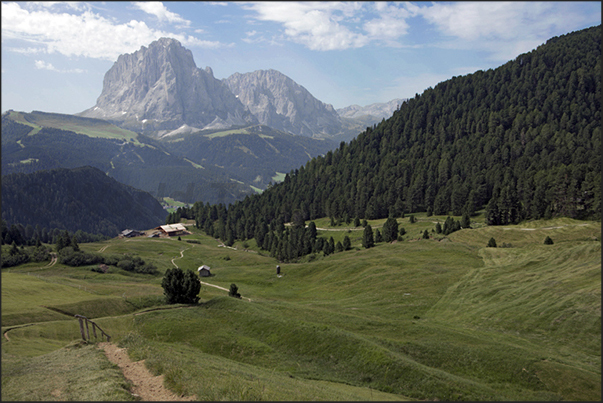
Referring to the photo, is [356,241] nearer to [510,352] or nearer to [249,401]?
[510,352]

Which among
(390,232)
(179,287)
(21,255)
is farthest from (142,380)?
(390,232)

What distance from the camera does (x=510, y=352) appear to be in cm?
4341

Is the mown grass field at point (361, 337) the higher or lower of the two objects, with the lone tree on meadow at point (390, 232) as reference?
lower

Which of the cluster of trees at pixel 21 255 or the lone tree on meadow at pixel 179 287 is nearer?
the lone tree on meadow at pixel 179 287

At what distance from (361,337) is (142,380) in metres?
28.6

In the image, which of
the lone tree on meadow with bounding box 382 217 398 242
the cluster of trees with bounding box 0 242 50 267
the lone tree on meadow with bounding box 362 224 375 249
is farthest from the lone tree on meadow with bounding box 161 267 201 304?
the lone tree on meadow with bounding box 382 217 398 242

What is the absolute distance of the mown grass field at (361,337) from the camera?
32.9 meters

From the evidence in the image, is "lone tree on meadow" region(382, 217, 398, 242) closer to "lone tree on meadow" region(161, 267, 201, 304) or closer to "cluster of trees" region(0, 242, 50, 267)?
"lone tree on meadow" region(161, 267, 201, 304)

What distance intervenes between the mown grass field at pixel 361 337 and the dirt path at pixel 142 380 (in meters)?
0.69

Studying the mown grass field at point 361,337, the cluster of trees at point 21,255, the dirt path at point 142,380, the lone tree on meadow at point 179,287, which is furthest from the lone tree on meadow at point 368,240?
the cluster of trees at point 21,255

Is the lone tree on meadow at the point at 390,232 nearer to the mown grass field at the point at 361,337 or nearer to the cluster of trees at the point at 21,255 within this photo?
the mown grass field at the point at 361,337

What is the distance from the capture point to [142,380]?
29984 mm

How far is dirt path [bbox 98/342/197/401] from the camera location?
86.7 feet

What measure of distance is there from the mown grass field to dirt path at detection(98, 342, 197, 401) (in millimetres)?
691
